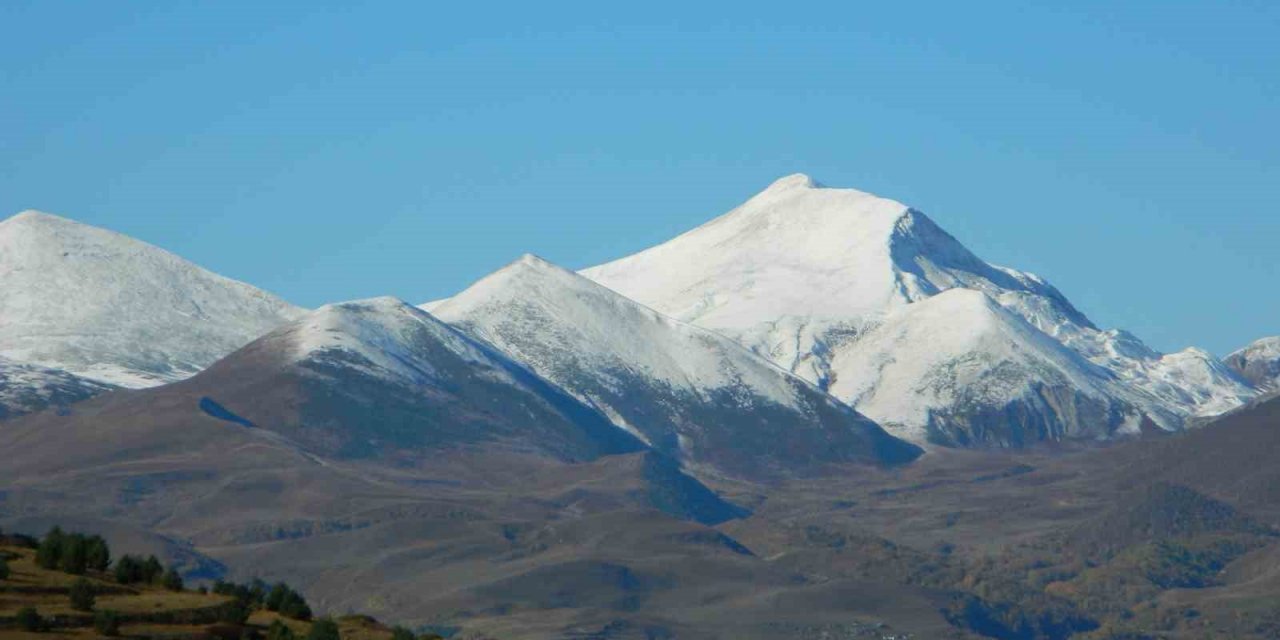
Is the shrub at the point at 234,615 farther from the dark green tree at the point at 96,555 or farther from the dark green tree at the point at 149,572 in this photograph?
the dark green tree at the point at 149,572

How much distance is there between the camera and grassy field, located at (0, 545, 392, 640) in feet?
276

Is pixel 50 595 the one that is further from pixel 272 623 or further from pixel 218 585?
pixel 218 585

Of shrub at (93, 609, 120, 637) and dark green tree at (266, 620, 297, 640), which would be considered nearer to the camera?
shrub at (93, 609, 120, 637)

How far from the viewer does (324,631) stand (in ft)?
279

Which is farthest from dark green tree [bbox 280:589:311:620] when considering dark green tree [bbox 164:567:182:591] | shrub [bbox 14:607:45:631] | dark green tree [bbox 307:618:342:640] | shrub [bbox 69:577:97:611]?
shrub [bbox 14:607:45:631]

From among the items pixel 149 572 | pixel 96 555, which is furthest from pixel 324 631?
pixel 149 572

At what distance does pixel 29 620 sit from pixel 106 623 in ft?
7.70

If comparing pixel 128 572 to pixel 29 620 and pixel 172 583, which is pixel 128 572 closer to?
pixel 172 583

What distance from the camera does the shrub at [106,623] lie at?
83625mm

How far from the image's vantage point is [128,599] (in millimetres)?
90438

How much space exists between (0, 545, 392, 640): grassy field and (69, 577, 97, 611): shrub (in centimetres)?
32

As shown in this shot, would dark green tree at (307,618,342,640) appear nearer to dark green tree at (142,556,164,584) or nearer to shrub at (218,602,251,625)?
shrub at (218,602,251,625)

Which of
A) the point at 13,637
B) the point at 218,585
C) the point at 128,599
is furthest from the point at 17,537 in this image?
the point at 13,637

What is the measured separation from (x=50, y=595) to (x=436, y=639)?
16712 mm
